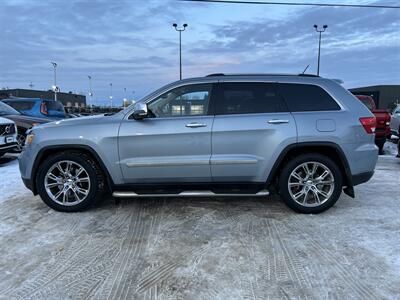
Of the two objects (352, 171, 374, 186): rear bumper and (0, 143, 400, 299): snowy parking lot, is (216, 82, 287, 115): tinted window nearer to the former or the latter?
Answer: (352, 171, 374, 186): rear bumper

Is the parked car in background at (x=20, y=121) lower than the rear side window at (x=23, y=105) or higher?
lower

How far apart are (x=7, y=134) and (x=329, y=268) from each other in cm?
860

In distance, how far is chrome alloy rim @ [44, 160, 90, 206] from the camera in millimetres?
4949

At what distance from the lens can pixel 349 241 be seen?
3.97 metres

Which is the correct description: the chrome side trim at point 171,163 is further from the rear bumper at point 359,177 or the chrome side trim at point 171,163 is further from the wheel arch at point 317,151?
the rear bumper at point 359,177

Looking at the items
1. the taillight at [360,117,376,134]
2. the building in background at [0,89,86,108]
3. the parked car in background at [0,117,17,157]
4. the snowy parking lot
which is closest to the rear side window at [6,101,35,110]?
the parked car in background at [0,117,17,157]

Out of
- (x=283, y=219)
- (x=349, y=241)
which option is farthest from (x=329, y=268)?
(x=283, y=219)

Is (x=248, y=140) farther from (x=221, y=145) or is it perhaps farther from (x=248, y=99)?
(x=248, y=99)

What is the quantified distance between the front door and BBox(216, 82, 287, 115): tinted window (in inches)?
8.9

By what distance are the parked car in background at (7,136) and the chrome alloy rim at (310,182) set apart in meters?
7.47

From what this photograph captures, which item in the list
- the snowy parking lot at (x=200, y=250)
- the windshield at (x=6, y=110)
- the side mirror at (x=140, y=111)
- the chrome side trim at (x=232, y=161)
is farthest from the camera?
the windshield at (x=6, y=110)

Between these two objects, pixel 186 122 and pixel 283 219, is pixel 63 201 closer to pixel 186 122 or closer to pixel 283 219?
pixel 186 122

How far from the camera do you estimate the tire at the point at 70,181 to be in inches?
192

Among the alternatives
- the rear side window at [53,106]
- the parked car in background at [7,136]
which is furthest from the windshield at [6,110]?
the parked car in background at [7,136]
